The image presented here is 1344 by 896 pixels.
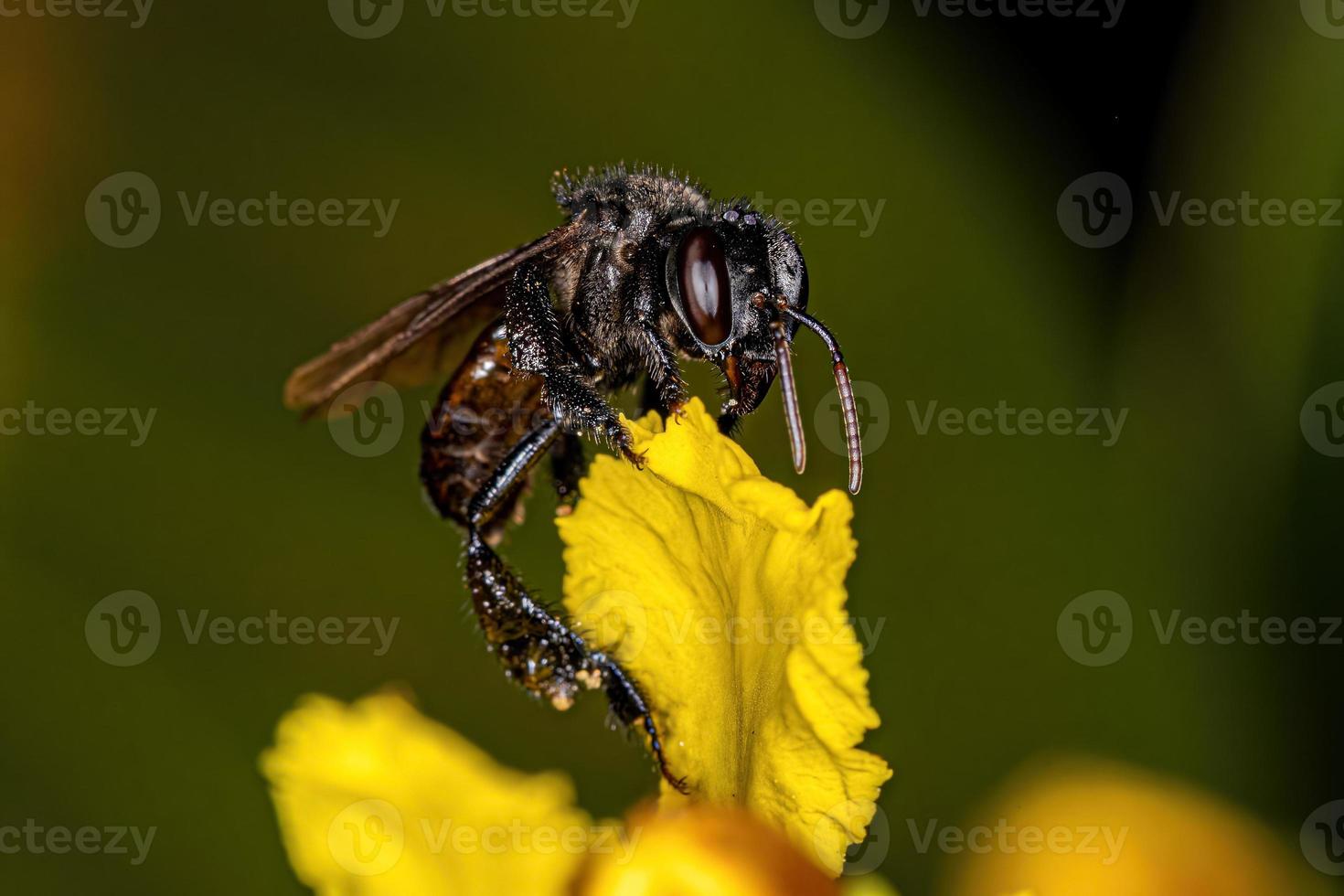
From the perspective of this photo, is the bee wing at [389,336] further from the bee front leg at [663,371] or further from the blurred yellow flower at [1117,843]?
the blurred yellow flower at [1117,843]

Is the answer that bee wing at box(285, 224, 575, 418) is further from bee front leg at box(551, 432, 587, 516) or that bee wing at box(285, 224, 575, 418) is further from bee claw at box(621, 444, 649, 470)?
bee claw at box(621, 444, 649, 470)

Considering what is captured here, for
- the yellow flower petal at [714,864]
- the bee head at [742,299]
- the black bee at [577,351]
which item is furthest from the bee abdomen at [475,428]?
the yellow flower petal at [714,864]

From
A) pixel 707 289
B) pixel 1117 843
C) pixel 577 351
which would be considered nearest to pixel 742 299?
pixel 707 289

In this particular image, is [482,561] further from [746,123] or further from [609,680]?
[746,123]

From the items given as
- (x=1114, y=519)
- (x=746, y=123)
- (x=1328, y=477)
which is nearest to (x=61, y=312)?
(x=746, y=123)

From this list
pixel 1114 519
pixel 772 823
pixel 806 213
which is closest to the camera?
pixel 772 823

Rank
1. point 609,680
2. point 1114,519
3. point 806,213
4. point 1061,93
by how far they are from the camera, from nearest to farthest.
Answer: point 609,680 → point 1114,519 → point 806,213 → point 1061,93

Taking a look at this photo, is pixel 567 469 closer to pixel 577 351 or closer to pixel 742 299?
pixel 577 351
